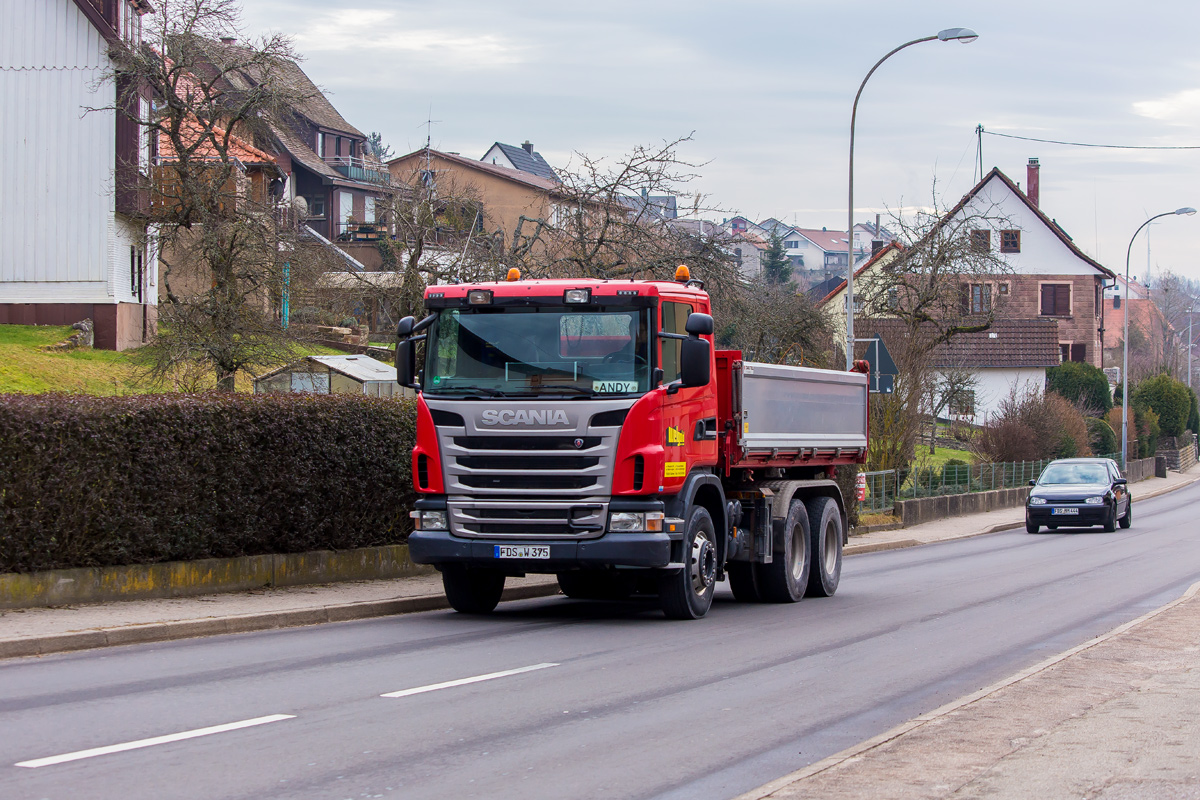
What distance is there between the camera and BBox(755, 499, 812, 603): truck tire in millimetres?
14977

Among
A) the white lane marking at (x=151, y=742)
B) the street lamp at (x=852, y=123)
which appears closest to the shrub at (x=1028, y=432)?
the street lamp at (x=852, y=123)

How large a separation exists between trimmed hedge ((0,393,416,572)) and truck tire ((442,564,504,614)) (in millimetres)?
2096

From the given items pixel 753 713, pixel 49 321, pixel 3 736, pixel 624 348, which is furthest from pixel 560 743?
pixel 49 321

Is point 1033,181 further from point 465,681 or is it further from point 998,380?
point 465,681

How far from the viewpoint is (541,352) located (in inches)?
485

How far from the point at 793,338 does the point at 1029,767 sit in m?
36.4

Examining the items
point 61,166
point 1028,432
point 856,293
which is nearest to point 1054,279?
point 856,293

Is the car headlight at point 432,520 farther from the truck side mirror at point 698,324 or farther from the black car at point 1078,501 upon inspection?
the black car at point 1078,501

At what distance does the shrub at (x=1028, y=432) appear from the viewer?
47.2 meters

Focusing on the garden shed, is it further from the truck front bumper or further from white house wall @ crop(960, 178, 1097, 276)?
white house wall @ crop(960, 178, 1097, 276)

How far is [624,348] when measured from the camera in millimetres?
12164

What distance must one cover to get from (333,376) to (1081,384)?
45.1 metres

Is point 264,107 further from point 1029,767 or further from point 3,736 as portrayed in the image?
point 1029,767

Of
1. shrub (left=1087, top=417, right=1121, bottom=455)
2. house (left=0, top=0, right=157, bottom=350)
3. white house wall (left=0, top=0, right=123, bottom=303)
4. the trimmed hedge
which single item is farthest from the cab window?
shrub (left=1087, top=417, right=1121, bottom=455)
